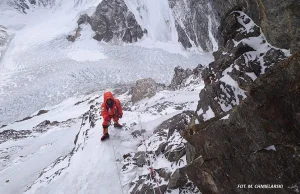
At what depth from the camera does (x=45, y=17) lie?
192ft

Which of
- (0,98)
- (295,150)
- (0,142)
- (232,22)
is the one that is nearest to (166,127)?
(232,22)

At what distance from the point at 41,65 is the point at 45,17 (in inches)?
918

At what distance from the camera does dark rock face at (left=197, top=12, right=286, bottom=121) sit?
4520 mm

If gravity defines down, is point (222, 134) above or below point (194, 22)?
below

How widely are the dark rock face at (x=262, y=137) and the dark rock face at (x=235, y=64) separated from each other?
451 millimetres

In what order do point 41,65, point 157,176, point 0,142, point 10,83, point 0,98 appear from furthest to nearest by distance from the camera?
1. point 41,65
2. point 10,83
3. point 0,98
4. point 0,142
5. point 157,176

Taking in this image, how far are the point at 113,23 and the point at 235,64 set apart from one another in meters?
47.9

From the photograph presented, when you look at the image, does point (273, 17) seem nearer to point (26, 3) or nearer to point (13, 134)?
point (13, 134)

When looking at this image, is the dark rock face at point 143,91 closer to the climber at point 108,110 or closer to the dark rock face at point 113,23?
the climber at point 108,110

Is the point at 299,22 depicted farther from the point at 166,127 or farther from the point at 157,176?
the point at 166,127

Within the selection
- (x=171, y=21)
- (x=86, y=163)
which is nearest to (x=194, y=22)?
(x=171, y=21)

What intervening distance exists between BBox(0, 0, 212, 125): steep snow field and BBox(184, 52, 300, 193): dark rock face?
29.3 meters

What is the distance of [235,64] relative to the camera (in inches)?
190

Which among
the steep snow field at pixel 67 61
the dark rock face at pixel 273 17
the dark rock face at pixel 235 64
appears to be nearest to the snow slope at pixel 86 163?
the dark rock face at pixel 235 64
